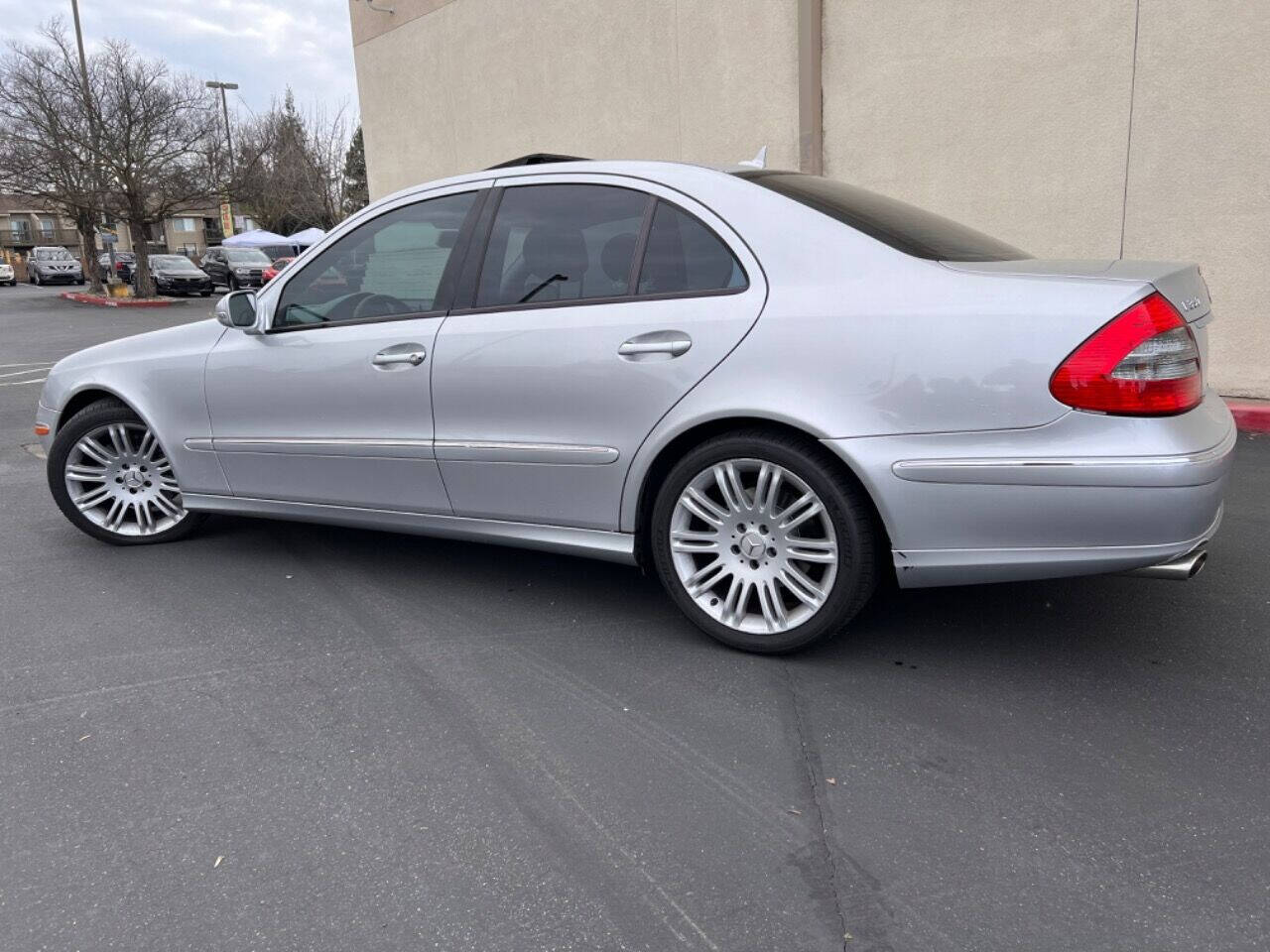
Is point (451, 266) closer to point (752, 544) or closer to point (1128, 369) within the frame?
point (752, 544)

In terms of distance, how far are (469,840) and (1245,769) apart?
196 cm

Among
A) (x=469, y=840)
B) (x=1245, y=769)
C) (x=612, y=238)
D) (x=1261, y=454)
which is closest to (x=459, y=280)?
(x=612, y=238)

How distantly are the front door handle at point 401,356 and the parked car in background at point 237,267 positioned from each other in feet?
93.3

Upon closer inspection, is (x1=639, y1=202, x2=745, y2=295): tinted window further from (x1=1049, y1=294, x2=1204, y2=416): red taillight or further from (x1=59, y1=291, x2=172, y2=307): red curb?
(x1=59, y1=291, x2=172, y2=307): red curb

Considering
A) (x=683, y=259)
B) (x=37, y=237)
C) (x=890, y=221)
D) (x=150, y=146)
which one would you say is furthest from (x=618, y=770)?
(x=37, y=237)

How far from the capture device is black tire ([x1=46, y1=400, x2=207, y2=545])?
4535 millimetres

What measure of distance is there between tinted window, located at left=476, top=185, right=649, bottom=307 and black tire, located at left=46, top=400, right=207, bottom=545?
6.69 ft

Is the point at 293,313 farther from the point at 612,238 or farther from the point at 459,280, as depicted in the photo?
the point at 612,238

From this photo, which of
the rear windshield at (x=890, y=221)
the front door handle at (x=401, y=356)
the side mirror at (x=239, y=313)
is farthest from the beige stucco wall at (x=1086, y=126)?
the side mirror at (x=239, y=313)

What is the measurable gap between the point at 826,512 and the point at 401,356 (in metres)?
1.68

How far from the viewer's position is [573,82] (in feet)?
36.4

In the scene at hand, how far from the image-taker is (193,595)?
403 cm

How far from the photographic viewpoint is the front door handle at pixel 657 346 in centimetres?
312

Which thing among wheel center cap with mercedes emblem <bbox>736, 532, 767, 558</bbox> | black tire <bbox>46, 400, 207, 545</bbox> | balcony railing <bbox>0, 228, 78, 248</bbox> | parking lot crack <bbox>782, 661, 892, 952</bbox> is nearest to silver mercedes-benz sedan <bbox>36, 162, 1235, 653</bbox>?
wheel center cap with mercedes emblem <bbox>736, 532, 767, 558</bbox>
